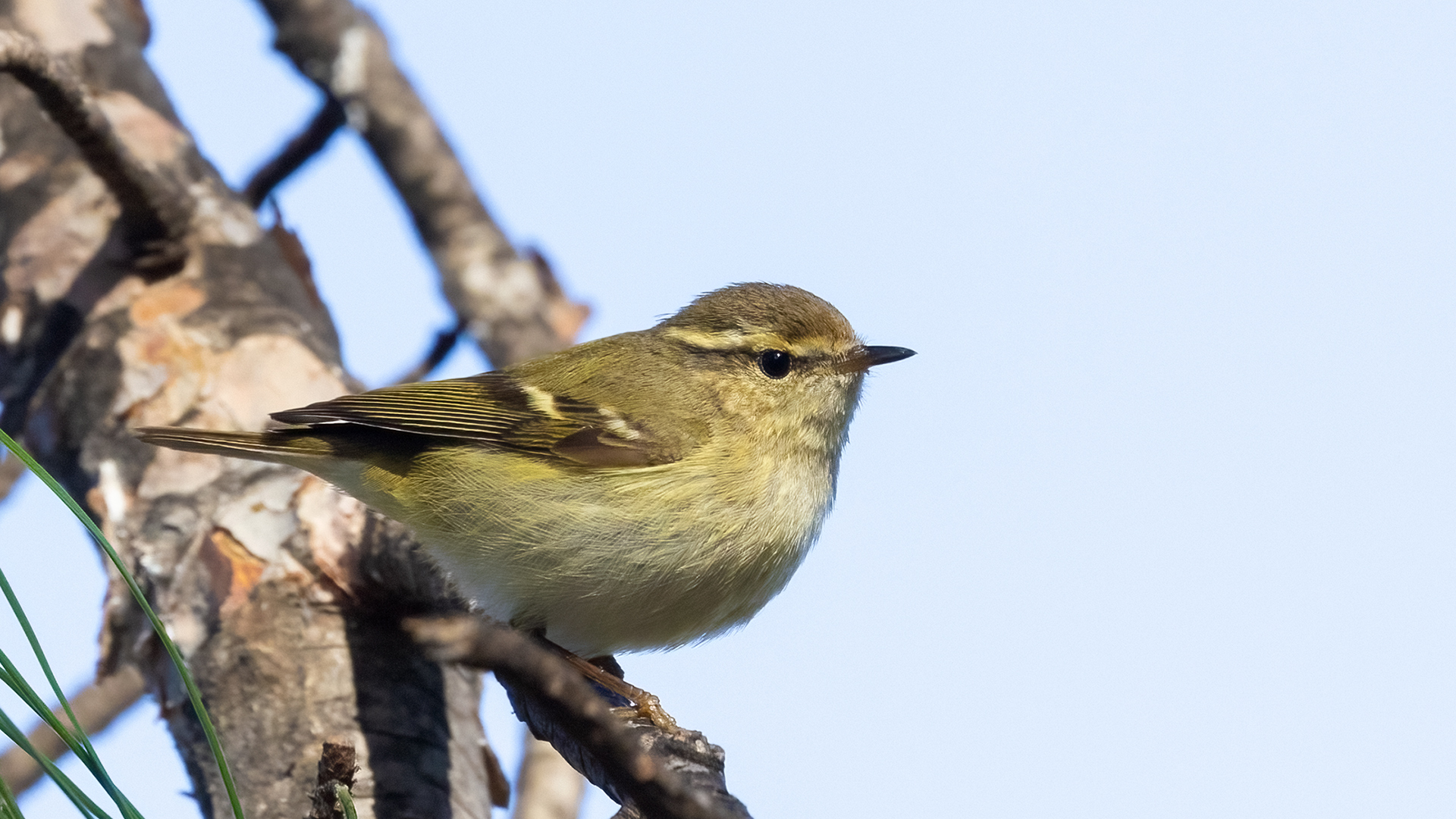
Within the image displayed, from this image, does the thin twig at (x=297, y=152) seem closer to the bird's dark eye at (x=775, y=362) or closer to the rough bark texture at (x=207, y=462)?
the rough bark texture at (x=207, y=462)

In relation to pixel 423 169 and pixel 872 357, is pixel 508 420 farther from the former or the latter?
pixel 423 169

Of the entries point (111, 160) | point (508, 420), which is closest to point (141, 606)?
point (508, 420)

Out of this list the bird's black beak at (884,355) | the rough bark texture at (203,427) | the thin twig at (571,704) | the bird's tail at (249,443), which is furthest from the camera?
the bird's black beak at (884,355)

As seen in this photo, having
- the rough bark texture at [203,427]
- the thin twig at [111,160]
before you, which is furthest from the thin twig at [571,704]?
the thin twig at [111,160]

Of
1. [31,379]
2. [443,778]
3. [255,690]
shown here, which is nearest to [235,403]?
[31,379]

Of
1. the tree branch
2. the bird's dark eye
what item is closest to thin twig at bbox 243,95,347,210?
the tree branch

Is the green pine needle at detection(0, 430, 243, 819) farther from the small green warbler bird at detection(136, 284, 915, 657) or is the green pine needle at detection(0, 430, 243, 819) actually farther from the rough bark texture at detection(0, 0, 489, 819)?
the small green warbler bird at detection(136, 284, 915, 657)
